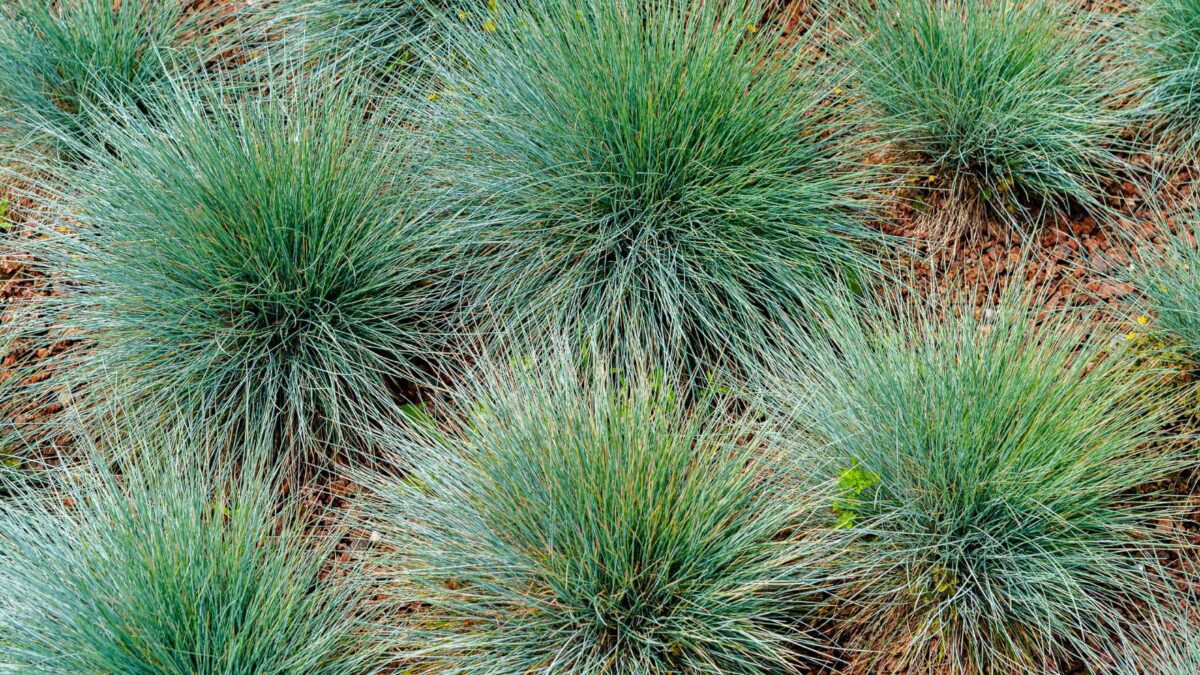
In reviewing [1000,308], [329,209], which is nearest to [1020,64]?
[1000,308]

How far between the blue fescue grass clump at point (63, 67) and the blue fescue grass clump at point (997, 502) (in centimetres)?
310

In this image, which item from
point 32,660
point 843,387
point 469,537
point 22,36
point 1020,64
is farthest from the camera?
point 22,36

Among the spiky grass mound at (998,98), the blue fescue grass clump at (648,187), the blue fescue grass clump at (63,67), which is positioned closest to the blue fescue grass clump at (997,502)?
the blue fescue grass clump at (648,187)

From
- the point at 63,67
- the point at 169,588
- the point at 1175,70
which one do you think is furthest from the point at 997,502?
the point at 63,67

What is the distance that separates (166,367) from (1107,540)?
3056 millimetres

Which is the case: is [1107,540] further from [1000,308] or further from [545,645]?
[545,645]

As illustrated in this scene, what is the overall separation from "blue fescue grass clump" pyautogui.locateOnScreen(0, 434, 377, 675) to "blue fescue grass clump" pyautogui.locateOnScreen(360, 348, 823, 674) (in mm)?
253

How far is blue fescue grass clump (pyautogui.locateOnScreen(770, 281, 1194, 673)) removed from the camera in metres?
3.03

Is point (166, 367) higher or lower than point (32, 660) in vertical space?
higher

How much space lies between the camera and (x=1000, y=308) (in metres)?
3.43

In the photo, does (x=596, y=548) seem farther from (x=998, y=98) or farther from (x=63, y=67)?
(x=63, y=67)

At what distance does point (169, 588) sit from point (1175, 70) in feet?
12.8

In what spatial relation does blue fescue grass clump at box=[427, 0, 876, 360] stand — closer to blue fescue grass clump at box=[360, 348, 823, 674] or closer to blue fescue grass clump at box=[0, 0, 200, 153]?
blue fescue grass clump at box=[360, 348, 823, 674]

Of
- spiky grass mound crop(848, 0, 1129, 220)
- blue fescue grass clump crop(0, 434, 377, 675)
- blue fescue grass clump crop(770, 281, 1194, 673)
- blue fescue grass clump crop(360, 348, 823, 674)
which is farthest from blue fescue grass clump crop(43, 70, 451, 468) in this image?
spiky grass mound crop(848, 0, 1129, 220)
